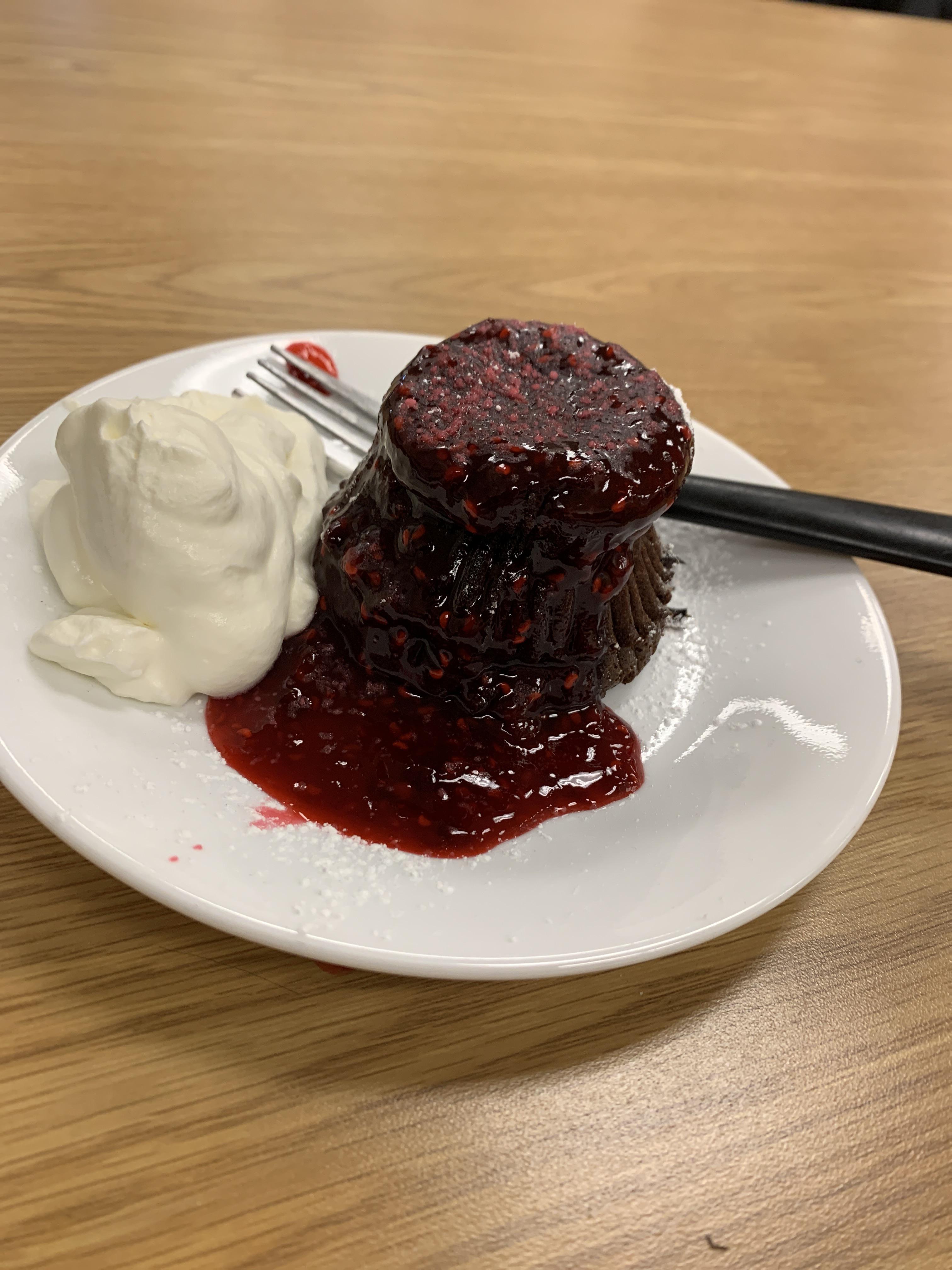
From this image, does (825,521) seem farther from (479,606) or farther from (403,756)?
(403,756)

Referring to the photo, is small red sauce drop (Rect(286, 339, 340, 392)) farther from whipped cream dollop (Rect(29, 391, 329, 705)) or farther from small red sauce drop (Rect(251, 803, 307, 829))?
small red sauce drop (Rect(251, 803, 307, 829))

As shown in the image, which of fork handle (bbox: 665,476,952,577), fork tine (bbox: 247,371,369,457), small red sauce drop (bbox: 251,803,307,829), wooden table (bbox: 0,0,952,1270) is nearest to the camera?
wooden table (bbox: 0,0,952,1270)

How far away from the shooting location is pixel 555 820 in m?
1.40

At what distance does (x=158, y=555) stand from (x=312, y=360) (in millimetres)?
782

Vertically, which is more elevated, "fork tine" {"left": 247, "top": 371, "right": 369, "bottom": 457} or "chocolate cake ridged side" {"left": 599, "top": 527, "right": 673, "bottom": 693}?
"fork tine" {"left": 247, "top": 371, "right": 369, "bottom": 457}

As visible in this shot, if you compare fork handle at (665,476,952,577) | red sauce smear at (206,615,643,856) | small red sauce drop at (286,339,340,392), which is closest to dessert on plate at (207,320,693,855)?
red sauce smear at (206,615,643,856)

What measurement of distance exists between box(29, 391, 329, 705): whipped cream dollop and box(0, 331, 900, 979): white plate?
0.04 metres

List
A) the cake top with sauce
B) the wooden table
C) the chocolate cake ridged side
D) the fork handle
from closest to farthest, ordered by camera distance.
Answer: the wooden table < the cake top with sauce < the chocolate cake ridged side < the fork handle

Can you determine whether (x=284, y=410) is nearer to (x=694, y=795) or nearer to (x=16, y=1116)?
(x=694, y=795)

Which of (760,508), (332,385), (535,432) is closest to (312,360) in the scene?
(332,385)

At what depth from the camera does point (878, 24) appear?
4.34 meters

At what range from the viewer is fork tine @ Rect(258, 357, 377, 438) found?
6.25ft

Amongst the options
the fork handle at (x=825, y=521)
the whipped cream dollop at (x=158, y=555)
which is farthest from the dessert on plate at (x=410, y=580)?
the fork handle at (x=825, y=521)

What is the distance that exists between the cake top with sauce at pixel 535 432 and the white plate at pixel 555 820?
1.14ft
